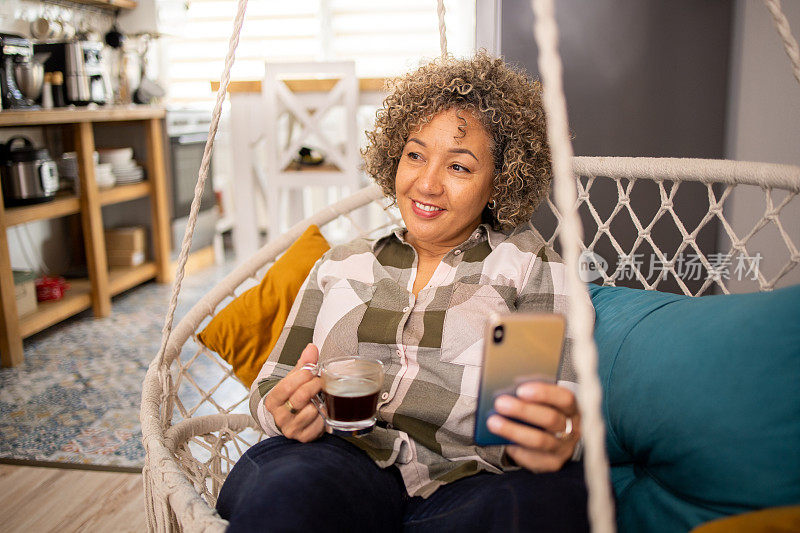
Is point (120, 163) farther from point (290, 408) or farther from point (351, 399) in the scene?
point (351, 399)

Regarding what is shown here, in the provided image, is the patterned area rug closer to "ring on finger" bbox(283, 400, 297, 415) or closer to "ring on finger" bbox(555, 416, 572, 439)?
"ring on finger" bbox(283, 400, 297, 415)

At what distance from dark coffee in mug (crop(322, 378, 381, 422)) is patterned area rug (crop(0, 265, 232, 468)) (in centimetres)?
127

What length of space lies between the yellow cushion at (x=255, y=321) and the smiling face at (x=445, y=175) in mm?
326

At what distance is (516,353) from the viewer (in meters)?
0.70

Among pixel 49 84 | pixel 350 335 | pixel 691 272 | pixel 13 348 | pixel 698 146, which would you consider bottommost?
pixel 13 348

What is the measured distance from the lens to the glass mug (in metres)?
0.84

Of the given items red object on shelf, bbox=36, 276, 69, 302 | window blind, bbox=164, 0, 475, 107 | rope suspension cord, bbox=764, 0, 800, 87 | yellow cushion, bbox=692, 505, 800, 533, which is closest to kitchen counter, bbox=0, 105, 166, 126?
red object on shelf, bbox=36, 276, 69, 302

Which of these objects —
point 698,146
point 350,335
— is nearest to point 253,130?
point 698,146

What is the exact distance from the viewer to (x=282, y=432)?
972 millimetres

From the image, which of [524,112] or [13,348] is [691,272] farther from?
[13,348]

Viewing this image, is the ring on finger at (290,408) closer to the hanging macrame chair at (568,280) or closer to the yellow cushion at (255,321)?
the hanging macrame chair at (568,280)

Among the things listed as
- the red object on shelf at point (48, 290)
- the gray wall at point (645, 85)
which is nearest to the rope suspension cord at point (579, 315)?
the gray wall at point (645, 85)

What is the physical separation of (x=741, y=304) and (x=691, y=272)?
1378mm

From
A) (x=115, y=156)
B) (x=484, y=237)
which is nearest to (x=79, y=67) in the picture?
(x=115, y=156)
